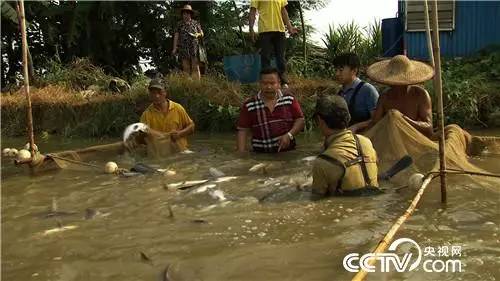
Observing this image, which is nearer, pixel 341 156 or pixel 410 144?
pixel 341 156

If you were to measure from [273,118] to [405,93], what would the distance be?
5.15 feet

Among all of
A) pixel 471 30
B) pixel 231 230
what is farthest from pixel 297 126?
pixel 471 30

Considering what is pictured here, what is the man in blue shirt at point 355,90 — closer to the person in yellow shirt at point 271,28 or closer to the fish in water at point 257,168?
the fish in water at point 257,168

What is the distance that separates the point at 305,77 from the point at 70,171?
6158 mm

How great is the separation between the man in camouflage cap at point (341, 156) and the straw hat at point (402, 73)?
1.60 meters

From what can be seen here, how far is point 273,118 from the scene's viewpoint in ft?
22.6

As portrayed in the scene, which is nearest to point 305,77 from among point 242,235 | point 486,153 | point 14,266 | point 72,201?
point 486,153

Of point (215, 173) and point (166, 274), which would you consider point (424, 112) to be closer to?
point (215, 173)

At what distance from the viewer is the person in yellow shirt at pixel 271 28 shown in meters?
9.34

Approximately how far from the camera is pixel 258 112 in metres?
6.91

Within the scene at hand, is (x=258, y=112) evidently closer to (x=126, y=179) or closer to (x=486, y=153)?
(x=126, y=179)

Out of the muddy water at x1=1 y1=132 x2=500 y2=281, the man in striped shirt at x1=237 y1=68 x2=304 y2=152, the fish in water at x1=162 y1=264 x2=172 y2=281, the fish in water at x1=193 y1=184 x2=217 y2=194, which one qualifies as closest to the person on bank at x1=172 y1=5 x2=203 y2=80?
the man in striped shirt at x1=237 y1=68 x2=304 y2=152

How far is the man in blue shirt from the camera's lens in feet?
21.3

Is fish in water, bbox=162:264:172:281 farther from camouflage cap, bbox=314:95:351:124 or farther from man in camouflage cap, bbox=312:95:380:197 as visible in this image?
camouflage cap, bbox=314:95:351:124
